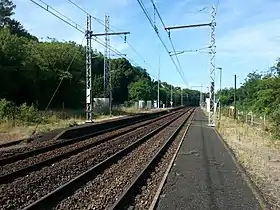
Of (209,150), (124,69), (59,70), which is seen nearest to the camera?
(209,150)

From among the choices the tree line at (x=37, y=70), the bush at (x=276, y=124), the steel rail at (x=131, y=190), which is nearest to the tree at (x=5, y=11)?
the tree line at (x=37, y=70)

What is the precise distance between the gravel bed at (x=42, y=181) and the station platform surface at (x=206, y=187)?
9.49 ft

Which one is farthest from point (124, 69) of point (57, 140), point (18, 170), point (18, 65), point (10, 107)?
point (18, 170)

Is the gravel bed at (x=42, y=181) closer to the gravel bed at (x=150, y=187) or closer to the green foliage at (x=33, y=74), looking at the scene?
the gravel bed at (x=150, y=187)

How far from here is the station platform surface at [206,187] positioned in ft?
29.9

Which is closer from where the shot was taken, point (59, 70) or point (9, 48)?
point (9, 48)

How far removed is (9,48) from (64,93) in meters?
18.9

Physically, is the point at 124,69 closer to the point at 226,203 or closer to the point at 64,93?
the point at 64,93

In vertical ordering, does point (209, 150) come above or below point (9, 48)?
below

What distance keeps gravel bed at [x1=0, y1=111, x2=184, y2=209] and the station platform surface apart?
2.89m

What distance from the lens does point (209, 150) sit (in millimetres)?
20578

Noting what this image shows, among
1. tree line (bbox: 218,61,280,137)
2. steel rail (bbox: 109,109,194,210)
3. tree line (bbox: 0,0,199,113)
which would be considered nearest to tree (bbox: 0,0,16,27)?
tree line (bbox: 0,0,199,113)

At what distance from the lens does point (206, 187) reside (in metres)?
11.0

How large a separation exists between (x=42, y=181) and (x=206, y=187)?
4413mm
